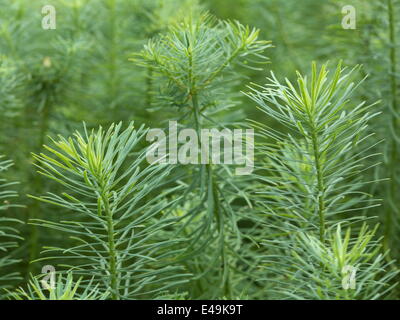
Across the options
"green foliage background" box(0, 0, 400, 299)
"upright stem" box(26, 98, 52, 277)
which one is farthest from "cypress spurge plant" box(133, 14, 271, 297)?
"upright stem" box(26, 98, 52, 277)

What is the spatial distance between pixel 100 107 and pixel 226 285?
23 cm

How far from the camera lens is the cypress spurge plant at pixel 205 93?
1.07ft

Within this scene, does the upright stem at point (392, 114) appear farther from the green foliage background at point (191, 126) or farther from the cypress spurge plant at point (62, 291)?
the cypress spurge plant at point (62, 291)

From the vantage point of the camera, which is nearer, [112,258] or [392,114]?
[112,258]

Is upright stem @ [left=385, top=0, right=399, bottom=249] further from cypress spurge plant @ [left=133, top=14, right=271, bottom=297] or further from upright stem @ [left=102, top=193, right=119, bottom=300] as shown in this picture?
upright stem @ [left=102, top=193, right=119, bottom=300]

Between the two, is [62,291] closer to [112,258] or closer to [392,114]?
[112,258]

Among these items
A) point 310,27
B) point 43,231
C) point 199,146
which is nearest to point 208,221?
point 199,146

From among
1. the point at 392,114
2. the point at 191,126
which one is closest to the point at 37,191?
the point at 191,126

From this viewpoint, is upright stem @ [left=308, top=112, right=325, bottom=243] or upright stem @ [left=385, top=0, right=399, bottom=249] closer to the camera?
upright stem @ [left=308, top=112, right=325, bottom=243]

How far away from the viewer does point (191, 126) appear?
0.36 metres

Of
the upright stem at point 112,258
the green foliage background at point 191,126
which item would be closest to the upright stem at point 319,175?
the green foliage background at point 191,126

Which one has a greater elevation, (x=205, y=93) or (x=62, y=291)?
(x=205, y=93)

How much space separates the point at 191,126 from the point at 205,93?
2 cm

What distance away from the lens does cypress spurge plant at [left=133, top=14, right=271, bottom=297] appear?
0.33 m
